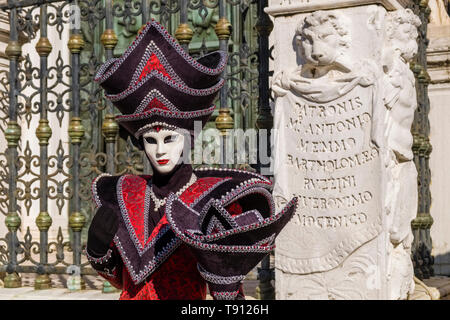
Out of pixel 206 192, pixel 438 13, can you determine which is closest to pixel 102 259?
pixel 206 192

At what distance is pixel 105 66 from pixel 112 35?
136 inches

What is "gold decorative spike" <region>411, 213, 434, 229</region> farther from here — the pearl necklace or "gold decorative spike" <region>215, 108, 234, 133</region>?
the pearl necklace

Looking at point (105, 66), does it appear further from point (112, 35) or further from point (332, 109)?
point (112, 35)

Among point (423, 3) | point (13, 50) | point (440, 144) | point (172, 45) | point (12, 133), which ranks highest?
point (423, 3)

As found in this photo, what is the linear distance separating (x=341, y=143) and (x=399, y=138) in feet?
1.53

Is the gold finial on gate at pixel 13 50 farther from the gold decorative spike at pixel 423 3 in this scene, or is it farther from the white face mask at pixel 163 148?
the white face mask at pixel 163 148

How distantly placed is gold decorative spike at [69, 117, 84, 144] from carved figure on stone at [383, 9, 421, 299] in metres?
2.74

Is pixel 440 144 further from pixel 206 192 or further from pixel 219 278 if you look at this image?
pixel 219 278

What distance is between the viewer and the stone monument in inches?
192

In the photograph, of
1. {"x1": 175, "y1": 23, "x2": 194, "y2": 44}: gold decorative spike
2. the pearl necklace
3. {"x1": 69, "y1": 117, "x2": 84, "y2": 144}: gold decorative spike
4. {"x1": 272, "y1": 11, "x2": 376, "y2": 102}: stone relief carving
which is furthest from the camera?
{"x1": 69, "y1": 117, "x2": 84, "y2": 144}: gold decorative spike

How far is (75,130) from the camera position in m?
6.59

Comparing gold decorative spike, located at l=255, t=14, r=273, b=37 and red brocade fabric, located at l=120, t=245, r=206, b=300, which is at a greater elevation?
gold decorative spike, located at l=255, t=14, r=273, b=37

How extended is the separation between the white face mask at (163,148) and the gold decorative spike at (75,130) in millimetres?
3626

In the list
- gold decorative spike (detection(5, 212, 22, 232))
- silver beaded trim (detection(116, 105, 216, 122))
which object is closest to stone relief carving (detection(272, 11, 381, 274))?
silver beaded trim (detection(116, 105, 216, 122))
